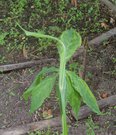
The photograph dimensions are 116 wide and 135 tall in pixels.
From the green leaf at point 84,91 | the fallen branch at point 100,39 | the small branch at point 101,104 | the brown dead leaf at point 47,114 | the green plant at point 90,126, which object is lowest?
the green plant at point 90,126

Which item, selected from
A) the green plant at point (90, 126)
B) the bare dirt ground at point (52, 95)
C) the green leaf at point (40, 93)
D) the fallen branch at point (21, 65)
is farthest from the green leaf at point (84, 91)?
the fallen branch at point (21, 65)

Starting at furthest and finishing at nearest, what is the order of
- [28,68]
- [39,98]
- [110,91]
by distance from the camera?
[28,68] < [110,91] < [39,98]

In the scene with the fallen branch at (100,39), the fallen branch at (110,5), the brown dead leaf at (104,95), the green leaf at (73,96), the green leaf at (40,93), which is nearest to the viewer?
the green leaf at (73,96)

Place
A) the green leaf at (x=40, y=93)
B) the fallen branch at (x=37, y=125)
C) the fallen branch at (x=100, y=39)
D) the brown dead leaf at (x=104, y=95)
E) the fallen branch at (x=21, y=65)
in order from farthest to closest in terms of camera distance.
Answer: the fallen branch at (x=100, y=39)
the fallen branch at (x=21, y=65)
the brown dead leaf at (x=104, y=95)
the fallen branch at (x=37, y=125)
the green leaf at (x=40, y=93)

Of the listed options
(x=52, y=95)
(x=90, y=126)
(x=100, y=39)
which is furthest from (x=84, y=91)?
(x=100, y=39)

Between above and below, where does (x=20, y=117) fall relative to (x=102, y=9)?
below

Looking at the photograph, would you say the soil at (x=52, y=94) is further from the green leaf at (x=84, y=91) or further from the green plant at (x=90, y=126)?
the green leaf at (x=84, y=91)

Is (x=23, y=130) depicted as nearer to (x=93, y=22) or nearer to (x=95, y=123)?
(x=95, y=123)

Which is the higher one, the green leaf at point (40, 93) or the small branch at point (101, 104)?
the green leaf at point (40, 93)

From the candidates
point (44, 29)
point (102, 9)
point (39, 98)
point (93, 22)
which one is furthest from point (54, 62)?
point (39, 98)
